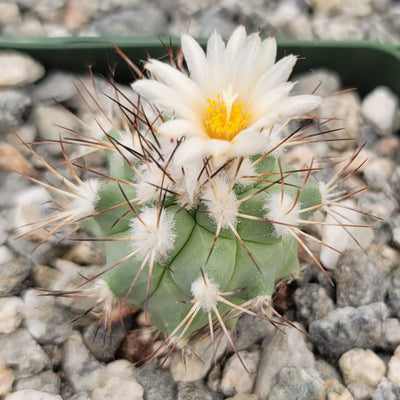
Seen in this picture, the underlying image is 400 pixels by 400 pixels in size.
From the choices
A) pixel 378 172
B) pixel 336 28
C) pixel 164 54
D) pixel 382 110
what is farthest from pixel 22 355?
pixel 336 28

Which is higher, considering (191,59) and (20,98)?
(191,59)

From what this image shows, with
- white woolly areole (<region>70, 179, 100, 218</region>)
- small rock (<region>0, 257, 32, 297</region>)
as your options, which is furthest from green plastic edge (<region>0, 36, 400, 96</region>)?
white woolly areole (<region>70, 179, 100, 218</region>)

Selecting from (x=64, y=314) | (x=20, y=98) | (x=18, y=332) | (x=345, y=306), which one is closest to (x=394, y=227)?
(x=345, y=306)

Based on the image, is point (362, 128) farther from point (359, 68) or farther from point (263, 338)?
point (263, 338)

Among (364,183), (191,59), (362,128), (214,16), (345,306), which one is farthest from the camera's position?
(214,16)

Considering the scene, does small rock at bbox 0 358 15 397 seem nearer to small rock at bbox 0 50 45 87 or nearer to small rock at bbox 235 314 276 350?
small rock at bbox 235 314 276 350

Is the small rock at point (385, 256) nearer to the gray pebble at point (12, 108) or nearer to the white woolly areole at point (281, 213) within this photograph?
the white woolly areole at point (281, 213)

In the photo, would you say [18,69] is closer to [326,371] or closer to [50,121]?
[50,121]
